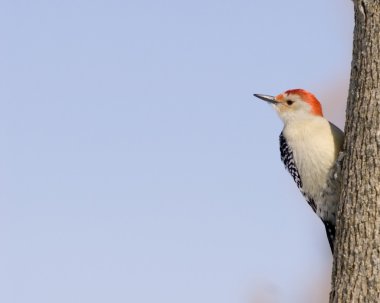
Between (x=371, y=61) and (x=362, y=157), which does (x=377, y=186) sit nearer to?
(x=362, y=157)

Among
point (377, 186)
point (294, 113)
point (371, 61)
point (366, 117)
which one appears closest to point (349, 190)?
point (377, 186)

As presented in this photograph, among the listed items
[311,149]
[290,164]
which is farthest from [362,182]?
[290,164]

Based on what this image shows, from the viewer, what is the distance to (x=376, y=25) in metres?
4.29

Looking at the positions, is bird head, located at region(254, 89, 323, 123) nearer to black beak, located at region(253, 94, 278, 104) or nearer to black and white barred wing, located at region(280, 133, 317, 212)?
black beak, located at region(253, 94, 278, 104)

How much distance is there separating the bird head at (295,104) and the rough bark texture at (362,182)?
1.13 m

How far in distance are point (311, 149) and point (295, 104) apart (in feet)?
1.85

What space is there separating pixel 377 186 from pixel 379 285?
612mm

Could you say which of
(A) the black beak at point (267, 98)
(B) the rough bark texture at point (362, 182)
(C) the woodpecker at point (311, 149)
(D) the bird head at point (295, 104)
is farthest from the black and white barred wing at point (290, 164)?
(B) the rough bark texture at point (362, 182)

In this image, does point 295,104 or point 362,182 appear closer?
point 362,182

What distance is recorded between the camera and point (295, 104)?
18.8 ft

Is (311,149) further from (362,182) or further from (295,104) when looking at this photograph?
(362,182)

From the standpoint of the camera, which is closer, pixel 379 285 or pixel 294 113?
pixel 379 285

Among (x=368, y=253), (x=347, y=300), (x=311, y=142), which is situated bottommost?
(x=347, y=300)

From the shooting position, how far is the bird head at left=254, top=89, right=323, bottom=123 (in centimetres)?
557
